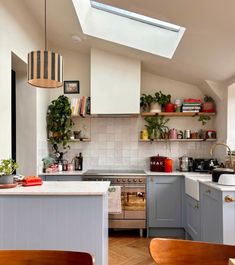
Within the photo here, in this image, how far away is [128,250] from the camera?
2953 mm

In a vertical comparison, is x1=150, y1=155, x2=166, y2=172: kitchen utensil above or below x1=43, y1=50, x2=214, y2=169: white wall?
below

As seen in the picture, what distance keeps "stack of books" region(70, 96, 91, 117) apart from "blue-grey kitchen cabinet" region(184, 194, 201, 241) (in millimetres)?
1930

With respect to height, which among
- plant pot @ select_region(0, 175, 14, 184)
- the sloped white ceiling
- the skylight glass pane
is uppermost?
the skylight glass pane

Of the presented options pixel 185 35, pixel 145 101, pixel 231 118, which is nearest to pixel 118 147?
pixel 145 101

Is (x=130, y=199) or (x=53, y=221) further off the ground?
(x=53, y=221)

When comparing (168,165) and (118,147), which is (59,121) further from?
(168,165)

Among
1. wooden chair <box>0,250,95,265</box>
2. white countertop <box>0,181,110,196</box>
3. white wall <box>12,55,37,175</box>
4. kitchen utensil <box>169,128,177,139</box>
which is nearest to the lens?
wooden chair <box>0,250,95,265</box>

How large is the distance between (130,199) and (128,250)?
0.68m

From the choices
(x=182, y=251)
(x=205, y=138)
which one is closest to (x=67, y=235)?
(x=182, y=251)

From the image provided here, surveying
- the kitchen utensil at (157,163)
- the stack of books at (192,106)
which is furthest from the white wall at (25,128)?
the stack of books at (192,106)

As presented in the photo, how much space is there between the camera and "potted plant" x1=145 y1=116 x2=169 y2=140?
383 cm

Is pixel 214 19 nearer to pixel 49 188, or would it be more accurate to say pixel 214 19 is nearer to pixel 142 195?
pixel 49 188

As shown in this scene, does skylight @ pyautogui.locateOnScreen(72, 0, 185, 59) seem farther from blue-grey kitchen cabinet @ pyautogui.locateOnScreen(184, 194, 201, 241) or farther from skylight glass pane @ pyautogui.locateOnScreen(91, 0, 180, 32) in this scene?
blue-grey kitchen cabinet @ pyautogui.locateOnScreen(184, 194, 201, 241)

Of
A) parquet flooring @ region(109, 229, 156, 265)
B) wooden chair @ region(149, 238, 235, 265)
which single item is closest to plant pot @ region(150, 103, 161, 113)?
parquet flooring @ region(109, 229, 156, 265)
